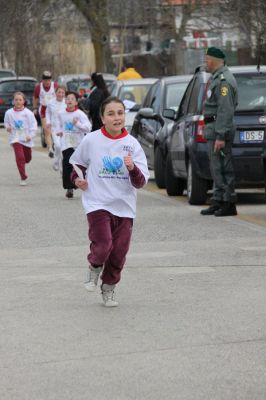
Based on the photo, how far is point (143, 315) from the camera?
8.50 metres

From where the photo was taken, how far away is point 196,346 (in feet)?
24.3

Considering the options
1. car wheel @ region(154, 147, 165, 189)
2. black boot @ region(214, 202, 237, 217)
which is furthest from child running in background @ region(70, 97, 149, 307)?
car wheel @ region(154, 147, 165, 189)

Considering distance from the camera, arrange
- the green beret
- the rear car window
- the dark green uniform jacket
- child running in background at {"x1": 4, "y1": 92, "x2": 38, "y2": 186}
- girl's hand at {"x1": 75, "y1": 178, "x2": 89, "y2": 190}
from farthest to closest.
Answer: the rear car window
child running in background at {"x1": 4, "y1": 92, "x2": 38, "y2": 186}
the green beret
the dark green uniform jacket
girl's hand at {"x1": 75, "y1": 178, "x2": 89, "y2": 190}

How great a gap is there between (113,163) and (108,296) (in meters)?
0.93

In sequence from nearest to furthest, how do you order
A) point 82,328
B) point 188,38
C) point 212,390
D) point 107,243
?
1. point 212,390
2. point 82,328
3. point 107,243
4. point 188,38

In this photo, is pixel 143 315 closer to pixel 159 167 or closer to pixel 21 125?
→ pixel 159 167

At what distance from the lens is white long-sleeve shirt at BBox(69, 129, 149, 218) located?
8.89 m

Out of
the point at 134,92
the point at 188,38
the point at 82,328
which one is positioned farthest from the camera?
the point at 188,38

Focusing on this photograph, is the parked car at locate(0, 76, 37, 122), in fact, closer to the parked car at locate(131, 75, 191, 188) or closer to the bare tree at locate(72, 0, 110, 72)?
the bare tree at locate(72, 0, 110, 72)

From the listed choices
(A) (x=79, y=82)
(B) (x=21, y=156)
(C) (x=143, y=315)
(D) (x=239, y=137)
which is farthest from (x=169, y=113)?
(A) (x=79, y=82)

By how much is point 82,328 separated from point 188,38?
53619mm

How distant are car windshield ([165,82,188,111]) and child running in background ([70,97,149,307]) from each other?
10863 millimetres

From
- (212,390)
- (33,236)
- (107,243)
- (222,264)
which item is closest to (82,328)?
(107,243)

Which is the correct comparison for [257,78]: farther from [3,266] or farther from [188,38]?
[188,38]
